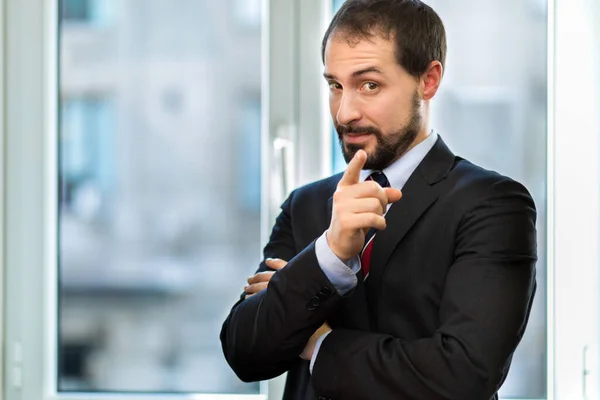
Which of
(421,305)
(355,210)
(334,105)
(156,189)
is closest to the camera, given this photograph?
(355,210)

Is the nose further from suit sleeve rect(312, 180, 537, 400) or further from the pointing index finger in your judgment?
suit sleeve rect(312, 180, 537, 400)

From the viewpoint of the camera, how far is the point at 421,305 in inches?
56.7

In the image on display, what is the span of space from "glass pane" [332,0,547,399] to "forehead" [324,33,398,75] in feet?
3.25

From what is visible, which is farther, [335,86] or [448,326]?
[335,86]

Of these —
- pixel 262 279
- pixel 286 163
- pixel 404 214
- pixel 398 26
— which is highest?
pixel 398 26

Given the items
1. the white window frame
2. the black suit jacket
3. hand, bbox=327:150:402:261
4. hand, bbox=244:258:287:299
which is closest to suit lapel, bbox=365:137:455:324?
the black suit jacket

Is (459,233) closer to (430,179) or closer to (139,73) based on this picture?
(430,179)

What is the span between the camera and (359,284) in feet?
4.92

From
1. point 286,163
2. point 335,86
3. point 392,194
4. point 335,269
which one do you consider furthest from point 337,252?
point 286,163

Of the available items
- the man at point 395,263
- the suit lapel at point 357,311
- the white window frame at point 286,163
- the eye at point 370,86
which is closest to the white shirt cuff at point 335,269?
the man at point 395,263

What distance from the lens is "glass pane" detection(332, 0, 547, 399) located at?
2.42m

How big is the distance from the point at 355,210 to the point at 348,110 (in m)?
0.23

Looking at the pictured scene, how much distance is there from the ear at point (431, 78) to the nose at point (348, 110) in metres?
0.16

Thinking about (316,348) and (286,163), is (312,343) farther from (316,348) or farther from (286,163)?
(286,163)
